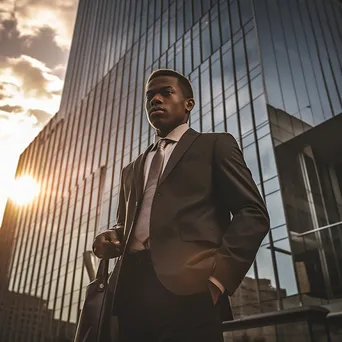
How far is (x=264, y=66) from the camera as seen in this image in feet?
64.0

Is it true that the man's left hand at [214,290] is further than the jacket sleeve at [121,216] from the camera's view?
No

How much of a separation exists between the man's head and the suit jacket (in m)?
0.15

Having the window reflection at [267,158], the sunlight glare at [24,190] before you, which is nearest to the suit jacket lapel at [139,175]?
the window reflection at [267,158]

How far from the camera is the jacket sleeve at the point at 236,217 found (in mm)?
1671

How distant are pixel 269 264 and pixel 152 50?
21.9 metres

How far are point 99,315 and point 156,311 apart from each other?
0.29 meters

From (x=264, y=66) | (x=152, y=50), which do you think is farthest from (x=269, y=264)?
(x=152, y=50)

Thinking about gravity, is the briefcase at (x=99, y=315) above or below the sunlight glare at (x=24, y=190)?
below

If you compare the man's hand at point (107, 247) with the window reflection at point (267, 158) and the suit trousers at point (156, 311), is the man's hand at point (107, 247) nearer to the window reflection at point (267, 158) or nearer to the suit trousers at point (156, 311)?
the suit trousers at point (156, 311)

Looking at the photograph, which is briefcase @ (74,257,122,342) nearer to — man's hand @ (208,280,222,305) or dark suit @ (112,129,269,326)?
dark suit @ (112,129,269,326)

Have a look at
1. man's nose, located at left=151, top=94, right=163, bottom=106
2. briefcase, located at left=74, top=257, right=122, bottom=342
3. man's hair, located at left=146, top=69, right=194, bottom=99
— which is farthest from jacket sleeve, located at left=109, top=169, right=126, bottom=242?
man's hair, located at left=146, top=69, right=194, bottom=99

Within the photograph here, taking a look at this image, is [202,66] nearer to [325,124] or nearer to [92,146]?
[325,124]

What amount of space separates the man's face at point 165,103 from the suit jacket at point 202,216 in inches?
5.7

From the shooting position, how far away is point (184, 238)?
1.83m
